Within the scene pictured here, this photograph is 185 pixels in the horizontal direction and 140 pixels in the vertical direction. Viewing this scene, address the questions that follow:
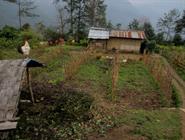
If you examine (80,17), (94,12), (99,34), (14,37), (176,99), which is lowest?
(176,99)

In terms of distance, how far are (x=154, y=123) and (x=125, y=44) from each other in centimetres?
2034

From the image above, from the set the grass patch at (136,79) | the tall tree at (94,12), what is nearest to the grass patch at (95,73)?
the grass patch at (136,79)

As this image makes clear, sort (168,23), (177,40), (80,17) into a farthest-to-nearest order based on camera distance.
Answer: (168,23) → (80,17) → (177,40)

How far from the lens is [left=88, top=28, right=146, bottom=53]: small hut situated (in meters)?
29.9

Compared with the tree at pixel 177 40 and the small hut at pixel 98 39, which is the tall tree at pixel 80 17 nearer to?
the small hut at pixel 98 39

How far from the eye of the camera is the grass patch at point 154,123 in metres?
9.38

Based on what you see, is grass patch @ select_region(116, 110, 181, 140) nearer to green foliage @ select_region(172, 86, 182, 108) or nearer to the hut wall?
green foliage @ select_region(172, 86, 182, 108)

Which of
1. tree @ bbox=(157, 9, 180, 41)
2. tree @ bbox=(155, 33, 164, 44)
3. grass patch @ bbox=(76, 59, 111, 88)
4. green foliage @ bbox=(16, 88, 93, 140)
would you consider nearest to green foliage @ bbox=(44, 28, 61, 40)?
tree @ bbox=(155, 33, 164, 44)

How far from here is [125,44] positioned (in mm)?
30172

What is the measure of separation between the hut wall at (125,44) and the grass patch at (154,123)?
61.3ft

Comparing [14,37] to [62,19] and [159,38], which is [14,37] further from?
[159,38]

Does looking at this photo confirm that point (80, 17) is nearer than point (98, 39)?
No

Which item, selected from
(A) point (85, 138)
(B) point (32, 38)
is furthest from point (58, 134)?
(B) point (32, 38)

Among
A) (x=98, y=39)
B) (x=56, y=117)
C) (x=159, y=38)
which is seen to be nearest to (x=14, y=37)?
(x=98, y=39)
